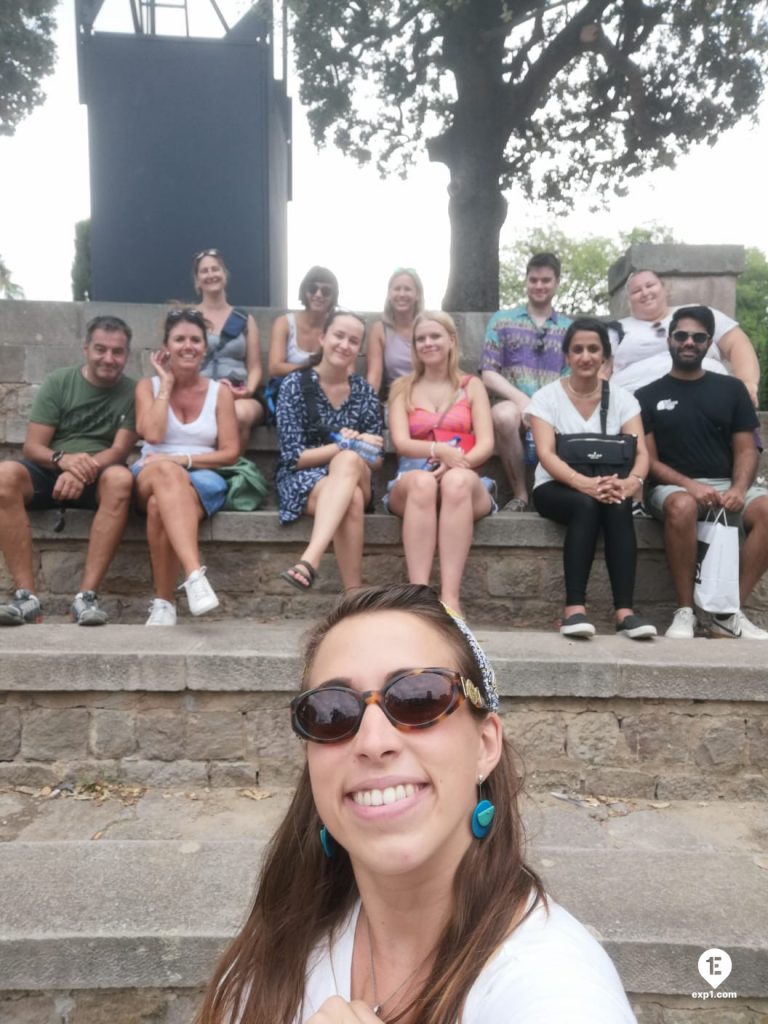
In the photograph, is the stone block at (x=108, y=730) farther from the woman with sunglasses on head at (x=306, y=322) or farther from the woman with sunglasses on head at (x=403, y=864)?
the woman with sunglasses on head at (x=306, y=322)

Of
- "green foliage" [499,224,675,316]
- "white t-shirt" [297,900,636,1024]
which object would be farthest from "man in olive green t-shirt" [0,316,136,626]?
"green foliage" [499,224,675,316]

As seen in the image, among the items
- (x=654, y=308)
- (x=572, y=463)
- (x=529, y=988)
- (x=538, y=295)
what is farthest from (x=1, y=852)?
(x=654, y=308)

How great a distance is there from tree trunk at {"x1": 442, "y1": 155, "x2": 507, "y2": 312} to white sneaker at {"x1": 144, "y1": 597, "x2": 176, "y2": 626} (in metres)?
8.58

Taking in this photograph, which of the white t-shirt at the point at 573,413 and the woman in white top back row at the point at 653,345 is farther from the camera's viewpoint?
the woman in white top back row at the point at 653,345

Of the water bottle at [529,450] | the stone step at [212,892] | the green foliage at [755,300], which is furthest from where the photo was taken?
the green foliage at [755,300]

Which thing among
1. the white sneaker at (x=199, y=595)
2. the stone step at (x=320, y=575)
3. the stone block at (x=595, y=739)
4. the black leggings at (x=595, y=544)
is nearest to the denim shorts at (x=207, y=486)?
the stone step at (x=320, y=575)

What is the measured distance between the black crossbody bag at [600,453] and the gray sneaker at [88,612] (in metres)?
2.35

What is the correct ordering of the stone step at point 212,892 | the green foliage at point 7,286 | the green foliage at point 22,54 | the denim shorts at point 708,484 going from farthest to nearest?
the green foliage at point 7,286 < the green foliage at point 22,54 < the denim shorts at point 708,484 < the stone step at point 212,892

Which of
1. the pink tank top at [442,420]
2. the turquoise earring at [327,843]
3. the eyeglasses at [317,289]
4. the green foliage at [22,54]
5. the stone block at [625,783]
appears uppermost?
the green foliage at [22,54]

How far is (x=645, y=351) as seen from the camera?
4.94 m

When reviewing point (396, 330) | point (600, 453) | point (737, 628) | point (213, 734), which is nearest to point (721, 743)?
point (737, 628)

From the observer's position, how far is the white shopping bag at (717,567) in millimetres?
3689

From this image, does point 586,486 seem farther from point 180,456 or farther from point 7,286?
point 7,286

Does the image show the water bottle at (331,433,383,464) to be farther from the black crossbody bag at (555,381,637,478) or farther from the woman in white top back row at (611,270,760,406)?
the woman in white top back row at (611,270,760,406)
